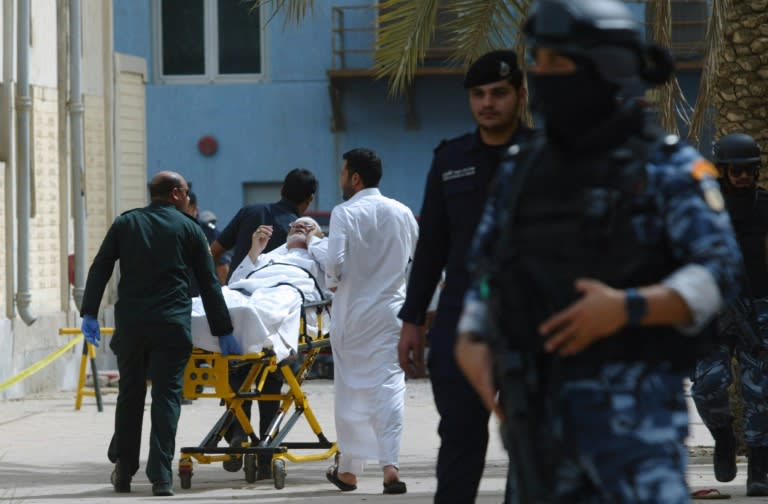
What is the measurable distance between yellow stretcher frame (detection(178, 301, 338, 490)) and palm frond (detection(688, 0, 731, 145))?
2.81m

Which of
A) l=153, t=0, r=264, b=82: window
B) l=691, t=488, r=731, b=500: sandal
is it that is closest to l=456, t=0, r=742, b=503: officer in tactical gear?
l=691, t=488, r=731, b=500: sandal

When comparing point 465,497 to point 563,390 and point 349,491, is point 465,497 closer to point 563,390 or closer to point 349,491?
point 563,390

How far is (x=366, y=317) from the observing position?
9.62 m

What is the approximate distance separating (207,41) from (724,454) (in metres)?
22.8

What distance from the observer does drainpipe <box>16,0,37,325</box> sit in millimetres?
17234

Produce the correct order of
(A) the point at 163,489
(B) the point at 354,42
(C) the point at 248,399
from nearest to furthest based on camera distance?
→ (A) the point at 163,489
(C) the point at 248,399
(B) the point at 354,42

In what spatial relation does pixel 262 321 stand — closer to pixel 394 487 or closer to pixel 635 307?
pixel 394 487

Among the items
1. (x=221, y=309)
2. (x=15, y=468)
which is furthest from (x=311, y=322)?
(x=15, y=468)

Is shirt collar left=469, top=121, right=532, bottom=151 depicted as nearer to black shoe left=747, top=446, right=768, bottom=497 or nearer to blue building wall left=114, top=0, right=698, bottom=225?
black shoe left=747, top=446, right=768, bottom=497

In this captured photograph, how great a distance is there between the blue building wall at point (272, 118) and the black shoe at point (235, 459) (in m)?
20.4

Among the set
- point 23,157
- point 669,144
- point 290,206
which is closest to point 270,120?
point 23,157

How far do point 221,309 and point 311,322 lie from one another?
1.05 meters

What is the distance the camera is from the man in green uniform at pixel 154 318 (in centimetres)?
982

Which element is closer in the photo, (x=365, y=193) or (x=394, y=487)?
(x=394, y=487)
